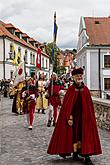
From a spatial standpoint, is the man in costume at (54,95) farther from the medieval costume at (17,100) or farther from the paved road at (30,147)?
the medieval costume at (17,100)

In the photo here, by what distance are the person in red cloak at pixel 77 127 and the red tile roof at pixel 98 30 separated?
1541 inches

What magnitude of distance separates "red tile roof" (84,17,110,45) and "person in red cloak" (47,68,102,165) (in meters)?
39.1

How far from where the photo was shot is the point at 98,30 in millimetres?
49062

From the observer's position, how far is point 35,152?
767 centimetres

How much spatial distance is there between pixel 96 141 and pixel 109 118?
4.40m

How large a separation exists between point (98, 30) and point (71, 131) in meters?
43.5

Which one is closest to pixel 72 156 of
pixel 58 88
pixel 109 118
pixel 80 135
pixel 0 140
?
pixel 80 135

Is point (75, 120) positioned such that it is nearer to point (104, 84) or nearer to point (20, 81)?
point (20, 81)

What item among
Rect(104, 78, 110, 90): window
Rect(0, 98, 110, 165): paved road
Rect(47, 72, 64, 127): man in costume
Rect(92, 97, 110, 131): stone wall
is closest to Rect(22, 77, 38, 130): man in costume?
Rect(0, 98, 110, 165): paved road

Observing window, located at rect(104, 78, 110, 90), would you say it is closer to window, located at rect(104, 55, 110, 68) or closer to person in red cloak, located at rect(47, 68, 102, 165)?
window, located at rect(104, 55, 110, 68)

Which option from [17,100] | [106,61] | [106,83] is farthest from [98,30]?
[17,100]

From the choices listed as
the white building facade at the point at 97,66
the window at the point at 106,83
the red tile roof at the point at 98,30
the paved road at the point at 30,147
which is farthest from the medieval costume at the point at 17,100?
the red tile roof at the point at 98,30

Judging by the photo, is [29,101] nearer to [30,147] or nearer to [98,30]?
[30,147]

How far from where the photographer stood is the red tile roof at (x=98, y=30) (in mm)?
46031
